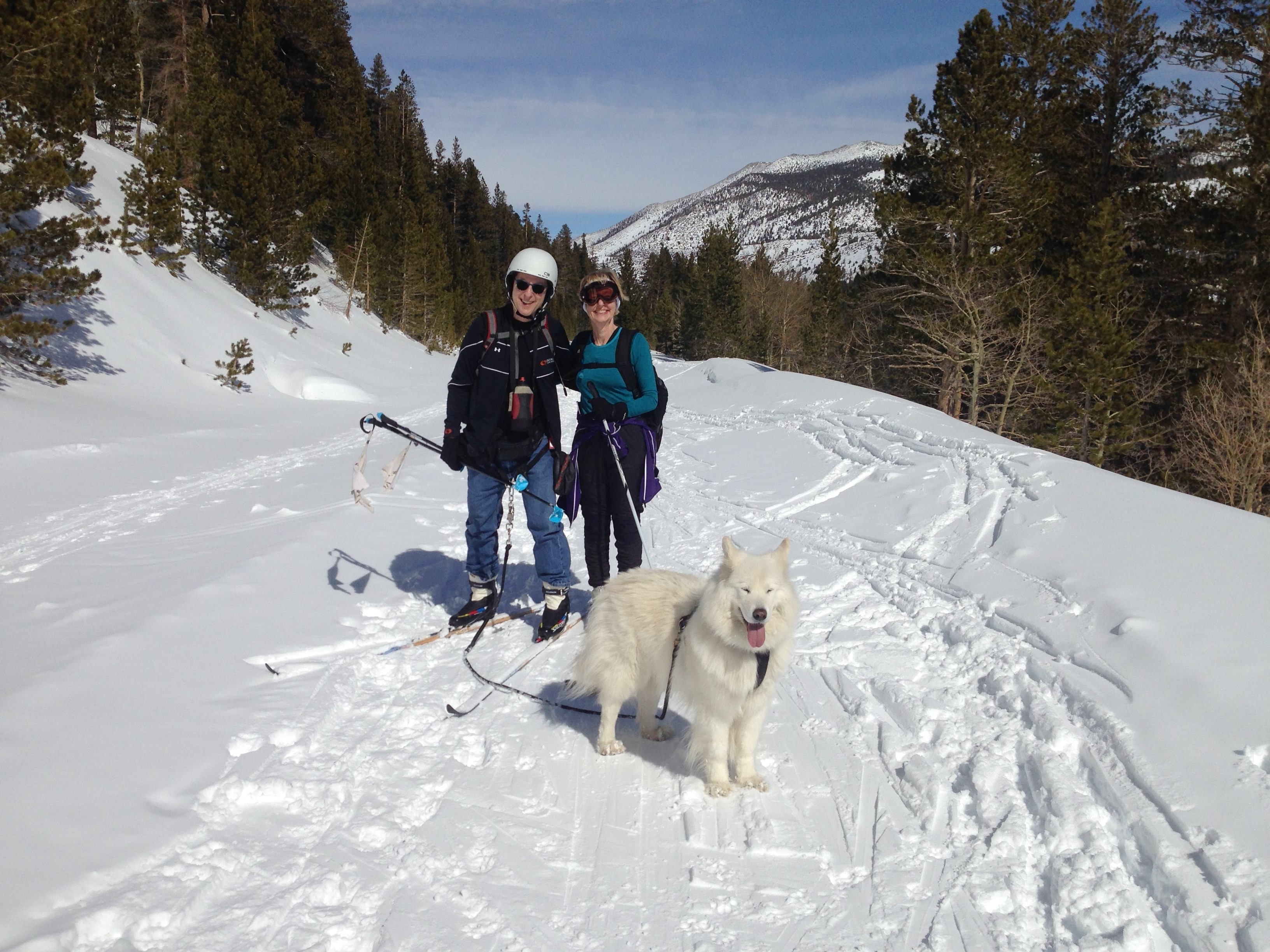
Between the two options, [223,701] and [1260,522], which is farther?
[1260,522]

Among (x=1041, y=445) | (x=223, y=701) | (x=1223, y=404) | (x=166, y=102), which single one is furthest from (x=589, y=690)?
(x=166, y=102)

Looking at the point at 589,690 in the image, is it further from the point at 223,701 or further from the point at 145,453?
the point at 145,453

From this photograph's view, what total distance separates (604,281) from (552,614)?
2305 millimetres

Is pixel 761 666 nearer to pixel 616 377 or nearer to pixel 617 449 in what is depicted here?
pixel 617 449

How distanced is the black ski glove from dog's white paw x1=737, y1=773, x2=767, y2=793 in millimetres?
2496

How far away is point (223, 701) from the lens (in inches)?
139

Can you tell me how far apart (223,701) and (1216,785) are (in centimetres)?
457

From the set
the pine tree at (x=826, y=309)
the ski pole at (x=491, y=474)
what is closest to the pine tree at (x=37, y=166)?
the ski pole at (x=491, y=474)

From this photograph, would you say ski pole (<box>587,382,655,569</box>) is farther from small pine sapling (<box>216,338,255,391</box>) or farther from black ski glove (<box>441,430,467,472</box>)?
small pine sapling (<box>216,338,255,391</box>)

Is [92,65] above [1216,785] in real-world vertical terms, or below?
Answer: above

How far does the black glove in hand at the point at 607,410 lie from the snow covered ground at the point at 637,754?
1.61 m

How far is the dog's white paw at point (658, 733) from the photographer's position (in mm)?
3678

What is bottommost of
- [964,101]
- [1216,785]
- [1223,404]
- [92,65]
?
[1216,785]

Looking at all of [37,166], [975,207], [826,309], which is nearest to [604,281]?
[37,166]
